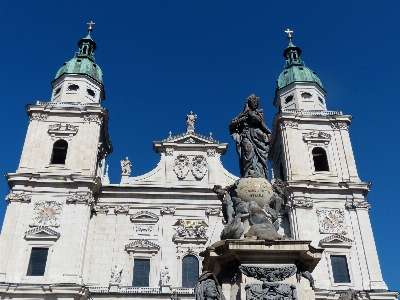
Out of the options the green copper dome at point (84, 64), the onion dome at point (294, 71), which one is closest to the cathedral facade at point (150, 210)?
the green copper dome at point (84, 64)

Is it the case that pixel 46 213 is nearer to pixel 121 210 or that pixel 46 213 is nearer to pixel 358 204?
pixel 121 210

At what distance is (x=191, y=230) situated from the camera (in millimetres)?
24578

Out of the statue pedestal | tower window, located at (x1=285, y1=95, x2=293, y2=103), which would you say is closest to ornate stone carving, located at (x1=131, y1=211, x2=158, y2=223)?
tower window, located at (x1=285, y1=95, x2=293, y2=103)

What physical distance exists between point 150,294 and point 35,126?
40.3 feet

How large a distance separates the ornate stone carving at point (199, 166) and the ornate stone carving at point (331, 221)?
6.72 metres

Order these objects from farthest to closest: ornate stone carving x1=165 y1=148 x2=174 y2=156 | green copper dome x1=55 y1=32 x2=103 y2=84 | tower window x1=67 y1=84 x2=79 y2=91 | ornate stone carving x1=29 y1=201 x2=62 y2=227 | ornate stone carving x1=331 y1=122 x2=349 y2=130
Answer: green copper dome x1=55 y1=32 x2=103 y2=84 < tower window x1=67 y1=84 x2=79 y2=91 < ornate stone carving x1=331 y1=122 x2=349 y2=130 < ornate stone carving x1=165 y1=148 x2=174 y2=156 < ornate stone carving x1=29 y1=201 x2=62 y2=227

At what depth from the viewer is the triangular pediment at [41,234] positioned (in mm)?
22984

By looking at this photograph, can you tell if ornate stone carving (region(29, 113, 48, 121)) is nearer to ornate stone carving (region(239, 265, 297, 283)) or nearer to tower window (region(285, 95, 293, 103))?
tower window (region(285, 95, 293, 103))

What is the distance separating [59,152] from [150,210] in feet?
21.1

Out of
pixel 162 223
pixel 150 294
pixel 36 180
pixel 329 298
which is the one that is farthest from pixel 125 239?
pixel 329 298

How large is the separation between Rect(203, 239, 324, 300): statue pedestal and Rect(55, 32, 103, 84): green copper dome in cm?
2670

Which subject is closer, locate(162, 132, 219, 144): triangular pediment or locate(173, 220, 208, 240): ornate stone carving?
locate(173, 220, 208, 240): ornate stone carving

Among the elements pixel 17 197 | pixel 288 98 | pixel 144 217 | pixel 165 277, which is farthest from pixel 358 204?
pixel 17 197

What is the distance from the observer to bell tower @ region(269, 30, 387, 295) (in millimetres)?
23172
